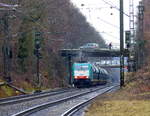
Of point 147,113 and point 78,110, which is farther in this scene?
point 78,110

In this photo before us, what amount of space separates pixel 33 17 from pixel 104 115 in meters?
38.0

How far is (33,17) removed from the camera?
56.8 metres

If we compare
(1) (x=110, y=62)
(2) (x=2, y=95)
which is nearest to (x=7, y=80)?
(2) (x=2, y=95)

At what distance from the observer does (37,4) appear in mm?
56406

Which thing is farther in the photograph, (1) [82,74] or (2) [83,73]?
(1) [82,74]

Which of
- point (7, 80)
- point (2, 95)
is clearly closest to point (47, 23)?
point (7, 80)

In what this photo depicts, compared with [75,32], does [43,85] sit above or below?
below

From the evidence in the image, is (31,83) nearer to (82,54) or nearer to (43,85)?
(43,85)

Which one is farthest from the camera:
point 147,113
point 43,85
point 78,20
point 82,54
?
point 78,20

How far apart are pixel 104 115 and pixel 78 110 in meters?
5.05

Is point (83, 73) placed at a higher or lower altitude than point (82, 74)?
higher

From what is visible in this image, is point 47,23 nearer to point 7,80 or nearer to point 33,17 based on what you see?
point 33,17

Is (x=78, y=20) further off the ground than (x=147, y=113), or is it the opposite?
(x=78, y=20)

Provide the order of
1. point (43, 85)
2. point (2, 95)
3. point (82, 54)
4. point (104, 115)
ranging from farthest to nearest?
point (82, 54) < point (43, 85) < point (2, 95) < point (104, 115)
